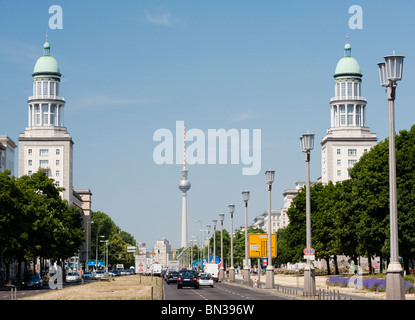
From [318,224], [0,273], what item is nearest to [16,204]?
[0,273]

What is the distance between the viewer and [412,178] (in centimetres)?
7494

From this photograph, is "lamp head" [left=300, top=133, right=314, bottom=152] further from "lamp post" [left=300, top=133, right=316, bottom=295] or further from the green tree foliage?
the green tree foliage

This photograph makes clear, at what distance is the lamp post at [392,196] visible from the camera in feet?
104

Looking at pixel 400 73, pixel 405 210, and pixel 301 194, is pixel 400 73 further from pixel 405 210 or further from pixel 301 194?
pixel 301 194

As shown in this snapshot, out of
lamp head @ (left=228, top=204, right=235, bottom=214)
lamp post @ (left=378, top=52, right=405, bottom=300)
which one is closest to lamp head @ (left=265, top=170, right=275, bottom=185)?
lamp head @ (left=228, top=204, right=235, bottom=214)

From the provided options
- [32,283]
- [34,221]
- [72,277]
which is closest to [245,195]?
[32,283]

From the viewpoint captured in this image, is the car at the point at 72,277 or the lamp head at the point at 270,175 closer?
the lamp head at the point at 270,175

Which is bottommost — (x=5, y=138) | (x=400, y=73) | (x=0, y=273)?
(x=0, y=273)

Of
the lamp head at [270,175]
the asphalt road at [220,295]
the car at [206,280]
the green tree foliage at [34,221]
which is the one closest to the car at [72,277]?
the green tree foliage at [34,221]

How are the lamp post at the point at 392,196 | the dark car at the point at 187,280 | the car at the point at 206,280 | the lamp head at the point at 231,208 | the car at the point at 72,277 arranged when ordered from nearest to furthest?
the lamp post at the point at 392,196 < the dark car at the point at 187,280 < the car at the point at 206,280 < the lamp head at the point at 231,208 < the car at the point at 72,277

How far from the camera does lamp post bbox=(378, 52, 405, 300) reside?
31.6 metres

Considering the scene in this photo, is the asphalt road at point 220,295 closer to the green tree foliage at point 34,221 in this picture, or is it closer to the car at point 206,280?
the car at point 206,280

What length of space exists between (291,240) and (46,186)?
4013 centimetres

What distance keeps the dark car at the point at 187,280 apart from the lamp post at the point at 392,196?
1802 inches
